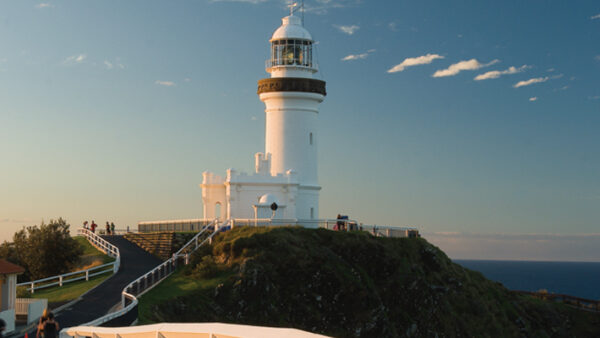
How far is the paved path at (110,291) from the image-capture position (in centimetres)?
2712

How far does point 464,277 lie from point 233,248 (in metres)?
15.6

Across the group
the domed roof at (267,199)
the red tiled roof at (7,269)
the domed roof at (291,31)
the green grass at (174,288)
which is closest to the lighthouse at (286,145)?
the domed roof at (291,31)

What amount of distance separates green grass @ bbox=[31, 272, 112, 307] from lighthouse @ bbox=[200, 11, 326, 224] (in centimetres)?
1490

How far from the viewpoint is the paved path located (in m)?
27.1

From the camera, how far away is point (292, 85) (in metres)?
51.5

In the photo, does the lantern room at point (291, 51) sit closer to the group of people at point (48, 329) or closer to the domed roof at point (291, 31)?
the domed roof at point (291, 31)

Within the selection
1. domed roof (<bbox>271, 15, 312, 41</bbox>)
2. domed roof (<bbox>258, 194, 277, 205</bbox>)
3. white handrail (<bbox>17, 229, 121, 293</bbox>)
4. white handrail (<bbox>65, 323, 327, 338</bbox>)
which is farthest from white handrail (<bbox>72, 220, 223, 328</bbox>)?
domed roof (<bbox>271, 15, 312, 41</bbox>)

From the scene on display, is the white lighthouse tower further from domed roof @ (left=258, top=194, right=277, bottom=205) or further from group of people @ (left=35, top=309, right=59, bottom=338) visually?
group of people @ (left=35, top=309, right=59, bottom=338)

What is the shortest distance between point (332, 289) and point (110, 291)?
10785mm

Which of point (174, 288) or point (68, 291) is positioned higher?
point (174, 288)

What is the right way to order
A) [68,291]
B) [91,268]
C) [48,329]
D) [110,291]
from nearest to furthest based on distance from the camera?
[48,329] → [110,291] → [68,291] → [91,268]

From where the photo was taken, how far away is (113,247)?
1784 inches

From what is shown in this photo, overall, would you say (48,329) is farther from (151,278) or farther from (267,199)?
(267,199)

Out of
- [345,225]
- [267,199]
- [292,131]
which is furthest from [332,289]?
[292,131]
